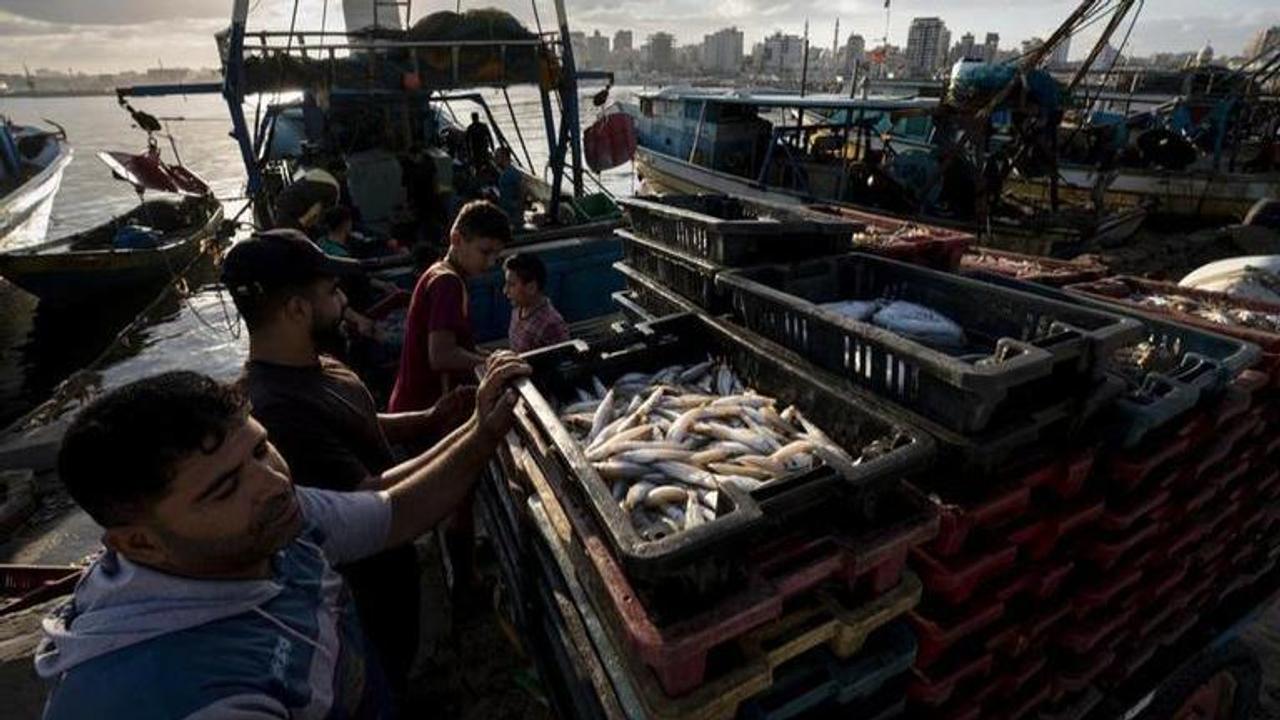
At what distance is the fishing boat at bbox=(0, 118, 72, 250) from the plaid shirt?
77.5 feet

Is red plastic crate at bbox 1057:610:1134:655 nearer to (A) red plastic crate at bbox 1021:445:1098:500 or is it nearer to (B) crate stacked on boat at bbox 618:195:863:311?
(A) red plastic crate at bbox 1021:445:1098:500


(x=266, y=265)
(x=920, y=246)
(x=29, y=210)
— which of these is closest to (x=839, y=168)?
(x=920, y=246)

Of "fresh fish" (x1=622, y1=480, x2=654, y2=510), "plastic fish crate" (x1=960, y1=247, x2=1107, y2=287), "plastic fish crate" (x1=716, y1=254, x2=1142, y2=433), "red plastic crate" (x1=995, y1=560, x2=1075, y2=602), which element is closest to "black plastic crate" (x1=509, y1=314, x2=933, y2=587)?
"plastic fish crate" (x1=716, y1=254, x2=1142, y2=433)

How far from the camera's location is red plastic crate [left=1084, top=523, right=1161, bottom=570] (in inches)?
103

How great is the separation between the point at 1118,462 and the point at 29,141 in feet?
120

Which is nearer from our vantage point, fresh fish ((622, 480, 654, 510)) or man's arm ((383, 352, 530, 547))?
fresh fish ((622, 480, 654, 510))

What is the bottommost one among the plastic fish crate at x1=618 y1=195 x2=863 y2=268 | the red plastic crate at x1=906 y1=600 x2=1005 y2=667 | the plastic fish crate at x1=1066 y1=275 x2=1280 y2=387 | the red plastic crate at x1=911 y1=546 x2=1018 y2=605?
the red plastic crate at x1=906 y1=600 x2=1005 y2=667

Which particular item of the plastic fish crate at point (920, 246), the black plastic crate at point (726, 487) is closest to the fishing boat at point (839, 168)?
the plastic fish crate at point (920, 246)

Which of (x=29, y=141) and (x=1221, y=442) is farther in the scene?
(x=29, y=141)

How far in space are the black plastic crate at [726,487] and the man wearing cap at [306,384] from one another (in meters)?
0.78

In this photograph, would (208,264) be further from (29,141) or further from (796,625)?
(796,625)

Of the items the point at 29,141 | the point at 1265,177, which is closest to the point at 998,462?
the point at 1265,177

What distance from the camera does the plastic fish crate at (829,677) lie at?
1868 millimetres

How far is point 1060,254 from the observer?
1374cm
